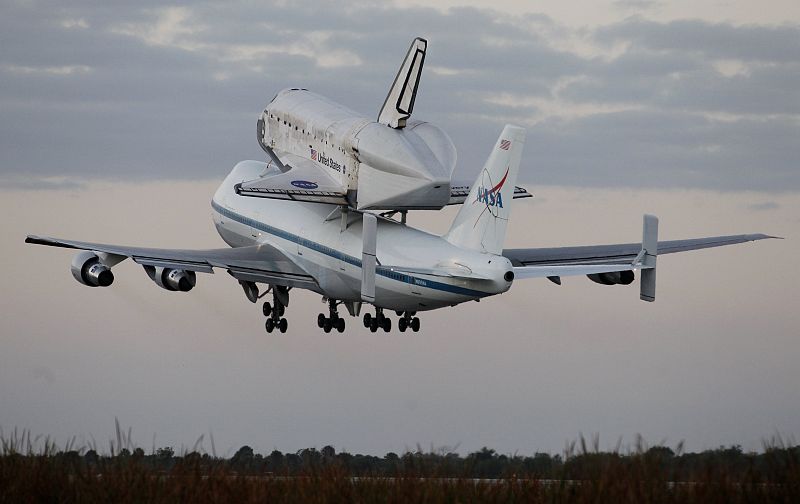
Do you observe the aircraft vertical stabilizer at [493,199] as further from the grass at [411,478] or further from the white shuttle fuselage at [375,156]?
the grass at [411,478]

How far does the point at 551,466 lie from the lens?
40.9 meters

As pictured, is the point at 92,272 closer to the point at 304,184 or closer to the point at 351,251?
the point at 304,184

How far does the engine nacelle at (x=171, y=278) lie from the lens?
70.4 m

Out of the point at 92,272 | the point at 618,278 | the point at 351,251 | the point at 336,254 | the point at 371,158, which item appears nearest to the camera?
the point at 371,158

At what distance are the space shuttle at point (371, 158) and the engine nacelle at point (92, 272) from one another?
6433 mm

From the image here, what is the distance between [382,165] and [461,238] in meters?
5.39

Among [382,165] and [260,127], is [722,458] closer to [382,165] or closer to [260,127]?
[382,165]

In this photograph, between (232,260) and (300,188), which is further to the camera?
(232,260)

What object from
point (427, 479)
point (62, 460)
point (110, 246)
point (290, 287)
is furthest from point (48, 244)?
point (427, 479)

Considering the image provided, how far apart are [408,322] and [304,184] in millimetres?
7526

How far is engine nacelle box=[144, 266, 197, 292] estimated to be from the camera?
70.4 meters

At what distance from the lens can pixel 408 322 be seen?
72.1m

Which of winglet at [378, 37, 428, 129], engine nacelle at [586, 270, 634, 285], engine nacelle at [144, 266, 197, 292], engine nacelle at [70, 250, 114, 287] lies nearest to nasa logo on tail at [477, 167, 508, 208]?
winglet at [378, 37, 428, 129]

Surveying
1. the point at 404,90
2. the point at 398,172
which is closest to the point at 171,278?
the point at 398,172
